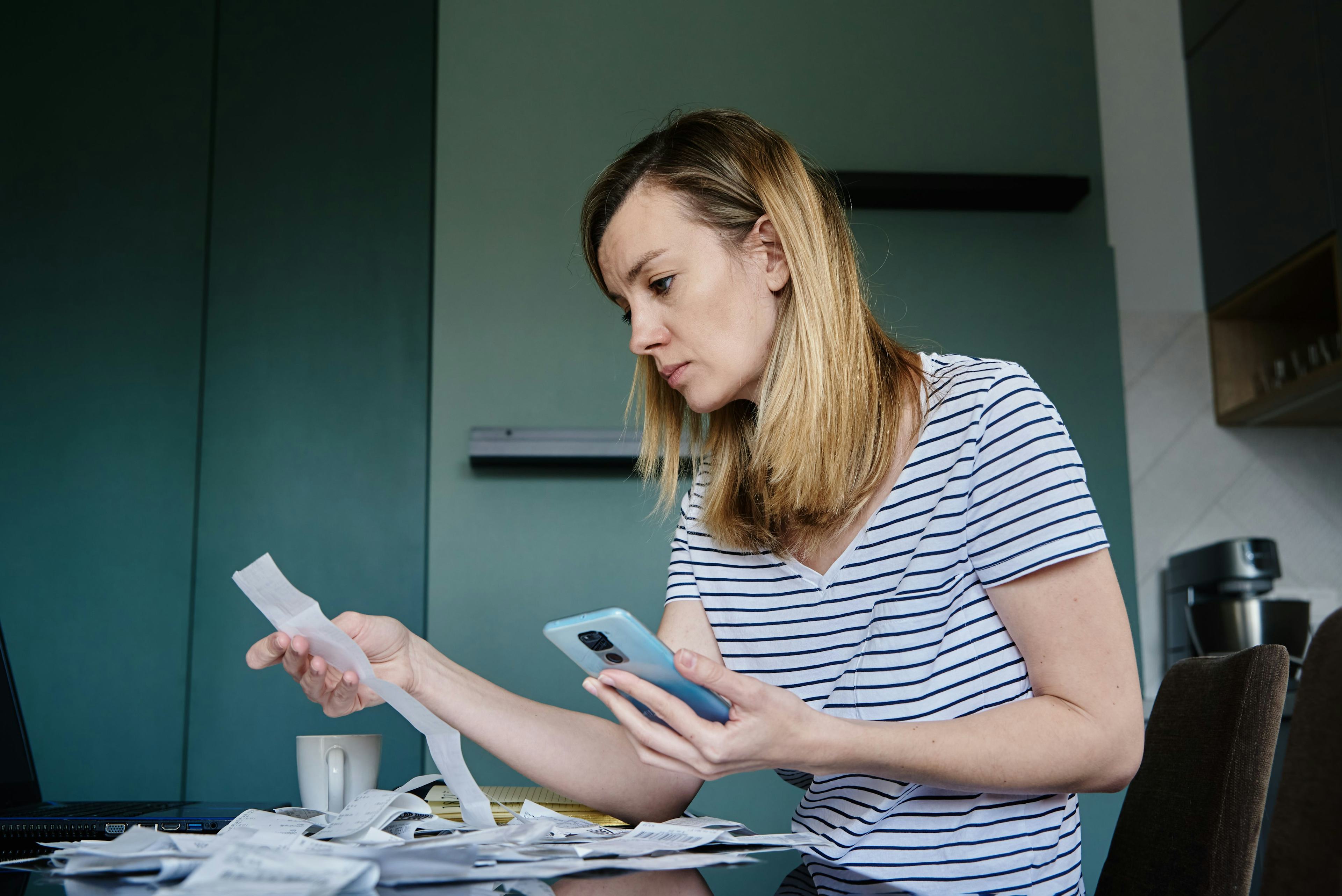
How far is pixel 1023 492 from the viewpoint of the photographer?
3.09 ft

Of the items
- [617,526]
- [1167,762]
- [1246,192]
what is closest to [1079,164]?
[1246,192]

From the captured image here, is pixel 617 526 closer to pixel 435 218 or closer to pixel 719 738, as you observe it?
pixel 435 218

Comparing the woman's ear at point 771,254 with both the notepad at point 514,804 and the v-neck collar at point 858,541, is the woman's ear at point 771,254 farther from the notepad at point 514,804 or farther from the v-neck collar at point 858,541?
the notepad at point 514,804

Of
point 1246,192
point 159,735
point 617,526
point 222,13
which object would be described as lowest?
point 159,735

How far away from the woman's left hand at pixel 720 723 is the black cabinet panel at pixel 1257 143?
2.36m

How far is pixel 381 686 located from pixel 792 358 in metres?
0.53

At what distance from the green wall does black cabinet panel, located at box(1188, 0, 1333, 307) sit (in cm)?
47

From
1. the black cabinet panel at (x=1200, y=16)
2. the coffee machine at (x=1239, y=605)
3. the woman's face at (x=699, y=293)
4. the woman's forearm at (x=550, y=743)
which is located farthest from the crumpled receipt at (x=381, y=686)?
the black cabinet panel at (x=1200, y=16)

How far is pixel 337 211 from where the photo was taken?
247 cm

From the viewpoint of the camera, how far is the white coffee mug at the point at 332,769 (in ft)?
3.44

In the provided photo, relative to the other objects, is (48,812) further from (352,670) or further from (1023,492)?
(1023,492)

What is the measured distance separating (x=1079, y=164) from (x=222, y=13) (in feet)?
6.97

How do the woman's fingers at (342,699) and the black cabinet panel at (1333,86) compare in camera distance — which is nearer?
the woman's fingers at (342,699)

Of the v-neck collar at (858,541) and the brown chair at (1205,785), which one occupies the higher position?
the v-neck collar at (858,541)
